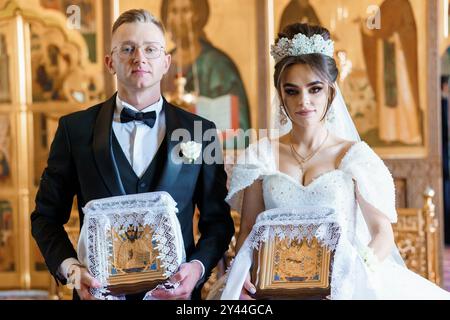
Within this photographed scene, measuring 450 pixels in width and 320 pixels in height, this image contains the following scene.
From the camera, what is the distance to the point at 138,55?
7.82 ft

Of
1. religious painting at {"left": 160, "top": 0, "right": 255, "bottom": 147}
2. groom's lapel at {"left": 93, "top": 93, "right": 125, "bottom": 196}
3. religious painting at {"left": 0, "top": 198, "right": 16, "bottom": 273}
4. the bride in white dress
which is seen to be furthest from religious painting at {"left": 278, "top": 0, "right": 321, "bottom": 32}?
groom's lapel at {"left": 93, "top": 93, "right": 125, "bottom": 196}

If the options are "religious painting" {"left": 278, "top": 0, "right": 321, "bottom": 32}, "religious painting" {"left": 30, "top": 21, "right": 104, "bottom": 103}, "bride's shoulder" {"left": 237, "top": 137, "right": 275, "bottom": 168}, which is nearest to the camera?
"bride's shoulder" {"left": 237, "top": 137, "right": 275, "bottom": 168}

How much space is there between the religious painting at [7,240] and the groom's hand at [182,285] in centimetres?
547

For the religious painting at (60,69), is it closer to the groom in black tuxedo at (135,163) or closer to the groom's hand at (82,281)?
the groom in black tuxedo at (135,163)

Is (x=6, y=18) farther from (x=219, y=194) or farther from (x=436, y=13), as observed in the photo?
(x=219, y=194)

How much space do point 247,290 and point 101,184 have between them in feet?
2.18

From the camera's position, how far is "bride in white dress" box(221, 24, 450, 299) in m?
2.63

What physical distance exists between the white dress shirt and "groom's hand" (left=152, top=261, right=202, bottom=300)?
0.27ft

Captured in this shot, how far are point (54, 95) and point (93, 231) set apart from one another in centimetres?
525

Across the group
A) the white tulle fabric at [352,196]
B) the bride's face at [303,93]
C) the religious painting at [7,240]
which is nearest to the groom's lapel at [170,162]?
the white tulle fabric at [352,196]

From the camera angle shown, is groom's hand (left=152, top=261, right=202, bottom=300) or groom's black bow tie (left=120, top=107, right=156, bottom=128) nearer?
groom's hand (left=152, top=261, right=202, bottom=300)

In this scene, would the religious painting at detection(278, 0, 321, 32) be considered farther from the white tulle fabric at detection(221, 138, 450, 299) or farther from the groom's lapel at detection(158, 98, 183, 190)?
the groom's lapel at detection(158, 98, 183, 190)

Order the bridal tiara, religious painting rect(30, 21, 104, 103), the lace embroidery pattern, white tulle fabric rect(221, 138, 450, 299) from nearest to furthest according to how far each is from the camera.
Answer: the lace embroidery pattern → white tulle fabric rect(221, 138, 450, 299) → the bridal tiara → religious painting rect(30, 21, 104, 103)

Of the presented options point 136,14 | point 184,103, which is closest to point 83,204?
point 136,14
